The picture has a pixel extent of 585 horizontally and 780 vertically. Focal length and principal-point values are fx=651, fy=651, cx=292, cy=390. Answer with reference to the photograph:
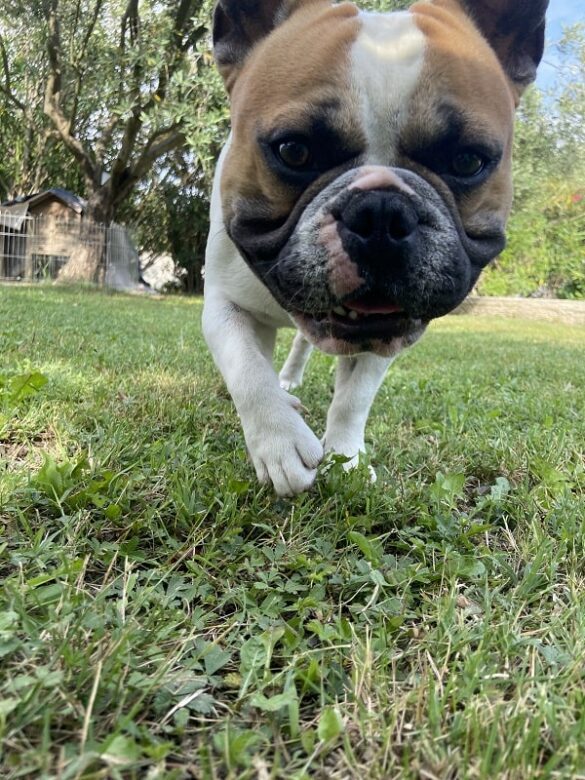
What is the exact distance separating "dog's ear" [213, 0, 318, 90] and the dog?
0.01 m

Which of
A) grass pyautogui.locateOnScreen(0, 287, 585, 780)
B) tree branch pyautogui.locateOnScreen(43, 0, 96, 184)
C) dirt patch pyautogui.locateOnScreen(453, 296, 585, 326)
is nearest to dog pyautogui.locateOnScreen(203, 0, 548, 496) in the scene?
grass pyautogui.locateOnScreen(0, 287, 585, 780)

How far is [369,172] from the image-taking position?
2045 mm

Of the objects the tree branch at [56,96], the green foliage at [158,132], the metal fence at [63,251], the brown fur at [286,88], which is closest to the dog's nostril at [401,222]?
the brown fur at [286,88]

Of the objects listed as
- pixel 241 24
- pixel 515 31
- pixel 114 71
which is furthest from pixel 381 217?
pixel 114 71

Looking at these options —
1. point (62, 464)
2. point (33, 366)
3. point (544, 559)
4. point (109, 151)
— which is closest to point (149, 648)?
point (62, 464)

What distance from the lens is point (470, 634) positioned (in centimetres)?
137

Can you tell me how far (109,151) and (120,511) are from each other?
64.8 ft

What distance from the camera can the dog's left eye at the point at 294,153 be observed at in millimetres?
2186

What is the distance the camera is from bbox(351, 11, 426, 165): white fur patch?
2113 mm

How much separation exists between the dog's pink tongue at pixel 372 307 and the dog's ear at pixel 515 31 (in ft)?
4.38

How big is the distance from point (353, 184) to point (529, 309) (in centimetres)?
1729

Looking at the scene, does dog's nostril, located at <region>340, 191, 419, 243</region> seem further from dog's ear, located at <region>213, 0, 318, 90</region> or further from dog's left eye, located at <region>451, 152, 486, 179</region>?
dog's ear, located at <region>213, 0, 318, 90</region>

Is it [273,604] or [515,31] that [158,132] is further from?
[273,604]

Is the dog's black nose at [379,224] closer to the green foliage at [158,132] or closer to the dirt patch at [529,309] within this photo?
the green foliage at [158,132]
